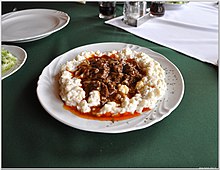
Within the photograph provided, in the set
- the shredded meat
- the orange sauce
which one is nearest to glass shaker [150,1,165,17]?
the shredded meat

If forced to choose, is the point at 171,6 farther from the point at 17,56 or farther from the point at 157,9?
the point at 17,56

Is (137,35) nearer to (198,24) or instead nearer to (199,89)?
(198,24)

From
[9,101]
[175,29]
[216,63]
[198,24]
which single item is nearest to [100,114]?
[9,101]

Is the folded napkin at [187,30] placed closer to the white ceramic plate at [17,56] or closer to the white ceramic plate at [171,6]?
the white ceramic plate at [171,6]

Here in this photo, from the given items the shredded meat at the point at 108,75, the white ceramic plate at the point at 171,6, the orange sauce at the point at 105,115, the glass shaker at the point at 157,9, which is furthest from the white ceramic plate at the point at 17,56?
the white ceramic plate at the point at 171,6

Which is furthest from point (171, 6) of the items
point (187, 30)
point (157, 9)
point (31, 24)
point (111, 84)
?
point (111, 84)

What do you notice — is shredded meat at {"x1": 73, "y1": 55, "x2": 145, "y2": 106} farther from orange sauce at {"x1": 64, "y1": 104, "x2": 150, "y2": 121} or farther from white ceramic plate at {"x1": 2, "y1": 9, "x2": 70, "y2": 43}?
white ceramic plate at {"x1": 2, "y1": 9, "x2": 70, "y2": 43}
